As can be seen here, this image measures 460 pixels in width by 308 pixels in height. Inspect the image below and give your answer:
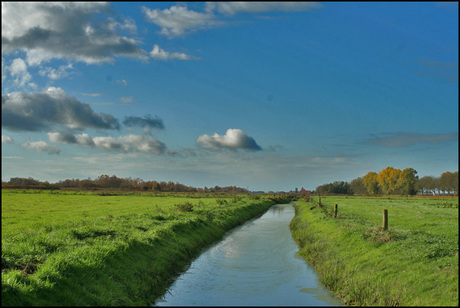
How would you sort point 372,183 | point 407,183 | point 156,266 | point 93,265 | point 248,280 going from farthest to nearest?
point 372,183 → point 407,183 → point 248,280 → point 156,266 → point 93,265

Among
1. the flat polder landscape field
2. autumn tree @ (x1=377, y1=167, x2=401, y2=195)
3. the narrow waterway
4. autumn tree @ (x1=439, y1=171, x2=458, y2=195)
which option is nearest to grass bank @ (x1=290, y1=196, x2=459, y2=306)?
the flat polder landscape field

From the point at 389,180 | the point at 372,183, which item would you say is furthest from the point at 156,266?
the point at 372,183

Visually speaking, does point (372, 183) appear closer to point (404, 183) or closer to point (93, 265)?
point (404, 183)

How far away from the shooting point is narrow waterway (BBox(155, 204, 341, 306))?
15.6m

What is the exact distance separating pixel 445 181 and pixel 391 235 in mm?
113260

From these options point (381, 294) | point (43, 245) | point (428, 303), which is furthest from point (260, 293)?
point (43, 245)

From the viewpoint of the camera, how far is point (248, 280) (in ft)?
62.1

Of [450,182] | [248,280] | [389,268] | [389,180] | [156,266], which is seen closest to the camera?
[389,268]

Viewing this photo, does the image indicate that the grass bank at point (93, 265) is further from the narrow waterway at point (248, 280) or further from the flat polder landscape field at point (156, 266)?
the narrow waterway at point (248, 280)

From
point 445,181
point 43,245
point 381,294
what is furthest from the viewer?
point 445,181

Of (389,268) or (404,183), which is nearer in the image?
(389,268)

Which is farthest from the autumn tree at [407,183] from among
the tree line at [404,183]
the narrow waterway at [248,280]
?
the narrow waterway at [248,280]

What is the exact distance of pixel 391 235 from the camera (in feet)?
63.4

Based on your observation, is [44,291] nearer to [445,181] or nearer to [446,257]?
[446,257]
